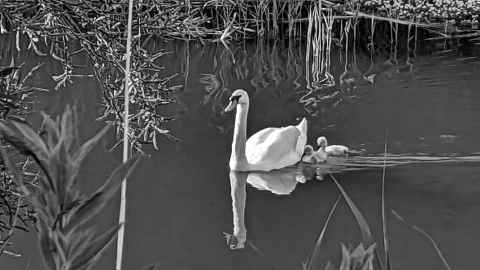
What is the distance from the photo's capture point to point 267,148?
283 inches

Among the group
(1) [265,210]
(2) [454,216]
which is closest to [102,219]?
(1) [265,210]

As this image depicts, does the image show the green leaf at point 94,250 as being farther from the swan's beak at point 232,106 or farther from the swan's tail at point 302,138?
the swan's beak at point 232,106

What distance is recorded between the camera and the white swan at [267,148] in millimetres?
7043

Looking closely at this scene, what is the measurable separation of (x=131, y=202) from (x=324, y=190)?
1306 millimetres

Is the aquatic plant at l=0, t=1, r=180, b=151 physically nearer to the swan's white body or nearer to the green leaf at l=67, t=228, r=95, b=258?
the green leaf at l=67, t=228, r=95, b=258

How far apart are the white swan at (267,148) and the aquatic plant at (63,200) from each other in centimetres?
642

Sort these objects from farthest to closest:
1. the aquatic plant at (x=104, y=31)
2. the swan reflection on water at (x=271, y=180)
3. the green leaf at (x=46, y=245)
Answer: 1. the swan reflection on water at (x=271, y=180)
2. the aquatic plant at (x=104, y=31)
3. the green leaf at (x=46, y=245)

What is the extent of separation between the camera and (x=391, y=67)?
9.84 metres

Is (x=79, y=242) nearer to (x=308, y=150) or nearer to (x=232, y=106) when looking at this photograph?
(x=308, y=150)

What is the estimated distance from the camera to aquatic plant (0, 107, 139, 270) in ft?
1.74

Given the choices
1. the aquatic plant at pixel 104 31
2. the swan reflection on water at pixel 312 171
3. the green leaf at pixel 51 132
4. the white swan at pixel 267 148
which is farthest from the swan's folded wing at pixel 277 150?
the green leaf at pixel 51 132

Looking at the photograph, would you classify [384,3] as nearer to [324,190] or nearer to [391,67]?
[391,67]

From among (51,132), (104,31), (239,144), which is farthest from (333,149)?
(51,132)

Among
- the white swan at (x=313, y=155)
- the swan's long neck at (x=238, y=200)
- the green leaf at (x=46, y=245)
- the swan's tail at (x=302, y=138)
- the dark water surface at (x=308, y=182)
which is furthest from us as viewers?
the swan's tail at (x=302, y=138)
